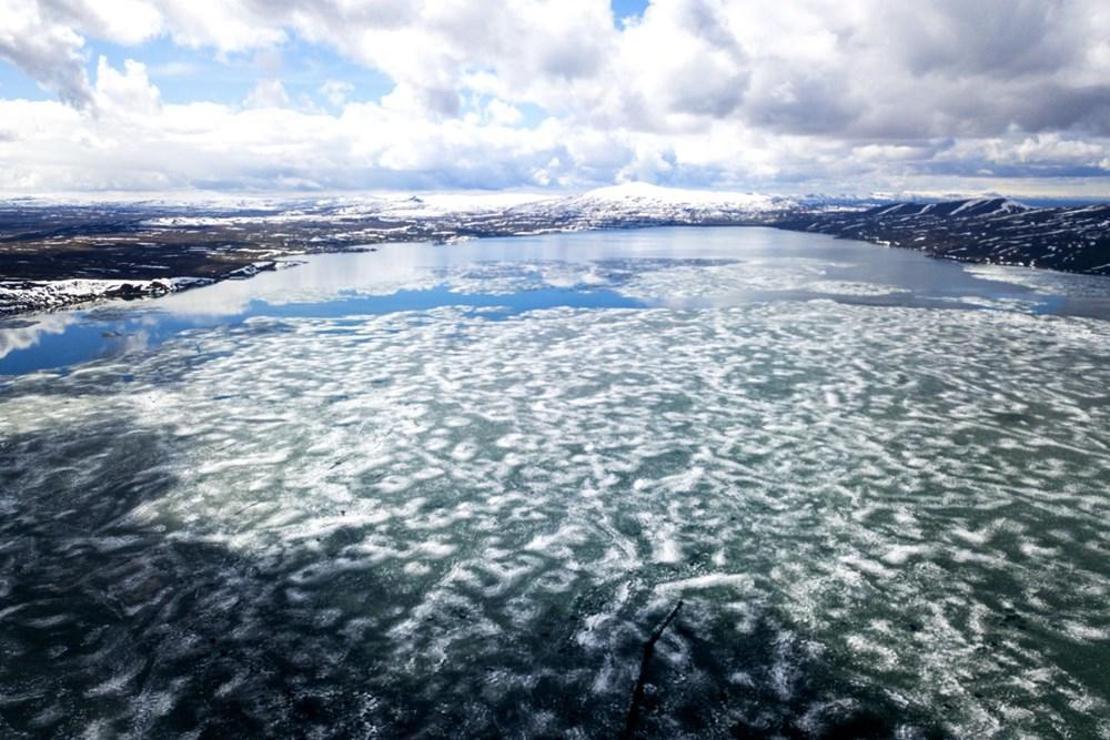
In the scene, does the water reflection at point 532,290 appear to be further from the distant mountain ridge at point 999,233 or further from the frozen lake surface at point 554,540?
the distant mountain ridge at point 999,233

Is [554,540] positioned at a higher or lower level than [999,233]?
lower

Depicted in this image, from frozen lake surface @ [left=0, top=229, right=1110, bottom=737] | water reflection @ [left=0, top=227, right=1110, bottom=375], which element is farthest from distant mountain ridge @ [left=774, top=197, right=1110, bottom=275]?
frozen lake surface @ [left=0, top=229, right=1110, bottom=737]

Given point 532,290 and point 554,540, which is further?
point 532,290

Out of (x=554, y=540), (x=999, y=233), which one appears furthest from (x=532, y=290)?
(x=999, y=233)

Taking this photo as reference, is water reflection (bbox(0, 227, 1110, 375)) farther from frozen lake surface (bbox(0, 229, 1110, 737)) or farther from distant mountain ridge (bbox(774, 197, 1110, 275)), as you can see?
distant mountain ridge (bbox(774, 197, 1110, 275))

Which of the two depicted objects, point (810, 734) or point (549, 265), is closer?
point (810, 734)

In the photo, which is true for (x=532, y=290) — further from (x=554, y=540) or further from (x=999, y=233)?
(x=999, y=233)

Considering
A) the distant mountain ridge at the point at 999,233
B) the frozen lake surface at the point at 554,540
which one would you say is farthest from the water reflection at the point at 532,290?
the distant mountain ridge at the point at 999,233

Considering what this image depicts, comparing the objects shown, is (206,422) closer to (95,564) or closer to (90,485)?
(90,485)

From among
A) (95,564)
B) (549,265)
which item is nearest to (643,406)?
(95,564)
